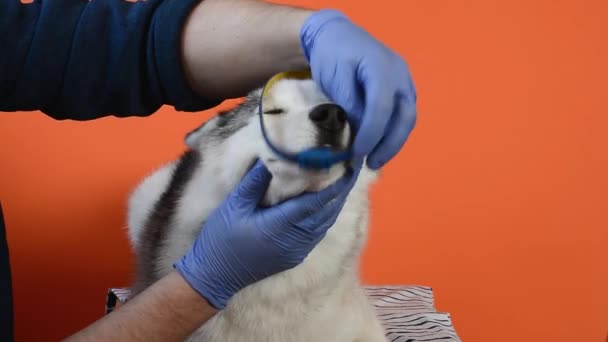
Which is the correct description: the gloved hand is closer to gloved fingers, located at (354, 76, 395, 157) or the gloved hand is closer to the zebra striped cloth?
gloved fingers, located at (354, 76, 395, 157)

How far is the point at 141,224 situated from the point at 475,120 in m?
0.91

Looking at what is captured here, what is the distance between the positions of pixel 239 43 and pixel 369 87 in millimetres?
259

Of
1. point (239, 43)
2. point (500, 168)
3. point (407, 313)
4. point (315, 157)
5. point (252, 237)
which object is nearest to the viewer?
point (315, 157)

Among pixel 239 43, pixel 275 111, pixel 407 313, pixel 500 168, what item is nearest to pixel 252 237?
pixel 275 111

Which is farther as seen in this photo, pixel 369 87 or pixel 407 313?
pixel 407 313

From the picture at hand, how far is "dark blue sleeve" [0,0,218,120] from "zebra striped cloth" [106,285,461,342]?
1.44ft

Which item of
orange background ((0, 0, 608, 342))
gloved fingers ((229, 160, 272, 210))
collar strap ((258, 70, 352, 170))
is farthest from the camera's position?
orange background ((0, 0, 608, 342))

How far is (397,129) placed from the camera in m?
0.66

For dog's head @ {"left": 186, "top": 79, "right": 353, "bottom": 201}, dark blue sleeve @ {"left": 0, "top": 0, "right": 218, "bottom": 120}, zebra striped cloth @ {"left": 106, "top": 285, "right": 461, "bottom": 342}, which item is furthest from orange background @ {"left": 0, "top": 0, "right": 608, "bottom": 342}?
dog's head @ {"left": 186, "top": 79, "right": 353, "bottom": 201}

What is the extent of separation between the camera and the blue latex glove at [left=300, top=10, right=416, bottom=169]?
0.63 meters

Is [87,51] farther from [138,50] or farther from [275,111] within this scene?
[275,111]

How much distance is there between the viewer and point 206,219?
80cm

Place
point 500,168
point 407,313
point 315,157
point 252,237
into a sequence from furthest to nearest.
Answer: point 500,168, point 407,313, point 252,237, point 315,157

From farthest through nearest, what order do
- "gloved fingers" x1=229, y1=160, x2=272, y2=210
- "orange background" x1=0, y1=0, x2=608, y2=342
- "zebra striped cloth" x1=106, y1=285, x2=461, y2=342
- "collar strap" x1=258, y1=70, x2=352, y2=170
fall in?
"orange background" x1=0, y1=0, x2=608, y2=342 → "zebra striped cloth" x1=106, y1=285, x2=461, y2=342 → "gloved fingers" x1=229, y1=160, x2=272, y2=210 → "collar strap" x1=258, y1=70, x2=352, y2=170
